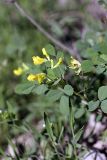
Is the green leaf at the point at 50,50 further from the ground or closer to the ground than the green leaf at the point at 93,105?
further from the ground

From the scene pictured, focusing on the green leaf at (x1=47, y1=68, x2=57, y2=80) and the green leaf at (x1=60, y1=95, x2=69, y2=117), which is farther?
the green leaf at (x1=60, y1=95, x2=69, y2=117)

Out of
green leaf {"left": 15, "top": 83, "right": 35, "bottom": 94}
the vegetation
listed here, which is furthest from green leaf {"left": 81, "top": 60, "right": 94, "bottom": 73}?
green leaf {"left": 15, "top": 83, "right": 35, "bottom": 94}

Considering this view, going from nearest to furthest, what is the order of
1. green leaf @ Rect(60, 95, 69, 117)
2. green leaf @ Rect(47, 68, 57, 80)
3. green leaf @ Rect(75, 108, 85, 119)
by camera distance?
green leaf @ Rect(47, 68, 57, 80) < green leaf @ Rect(60, 95, 69, 117) < green leaf @ Rect(75, 108, 85, 119)

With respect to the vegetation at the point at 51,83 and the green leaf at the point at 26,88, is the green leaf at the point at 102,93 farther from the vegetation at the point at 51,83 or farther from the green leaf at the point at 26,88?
the green leaf at the point at 26,88

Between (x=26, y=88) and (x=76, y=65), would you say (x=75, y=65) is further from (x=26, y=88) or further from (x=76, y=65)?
(x=26, y=88)

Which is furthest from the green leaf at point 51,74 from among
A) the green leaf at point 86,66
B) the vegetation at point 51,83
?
the green leaf at point 86,66

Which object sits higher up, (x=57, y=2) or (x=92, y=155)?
(x=57, y=2)

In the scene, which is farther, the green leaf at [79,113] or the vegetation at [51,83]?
the green leaf at [79,113]

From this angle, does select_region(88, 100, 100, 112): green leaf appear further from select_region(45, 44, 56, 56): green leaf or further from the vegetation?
select_region(45, 44, 56, 56): green leaf

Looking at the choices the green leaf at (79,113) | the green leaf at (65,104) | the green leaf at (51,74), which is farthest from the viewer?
the green leaf at (79,113)

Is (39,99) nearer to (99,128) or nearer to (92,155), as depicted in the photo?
(99,128)

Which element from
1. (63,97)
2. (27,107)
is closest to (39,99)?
(27,107)
